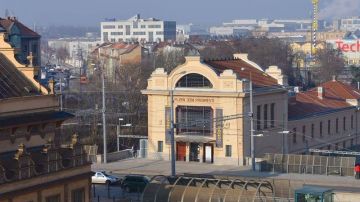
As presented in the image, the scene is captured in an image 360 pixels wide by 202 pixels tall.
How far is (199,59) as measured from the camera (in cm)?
6306

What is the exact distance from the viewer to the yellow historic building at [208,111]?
6247cm

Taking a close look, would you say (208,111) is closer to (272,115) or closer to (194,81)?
Answer: (194,81)

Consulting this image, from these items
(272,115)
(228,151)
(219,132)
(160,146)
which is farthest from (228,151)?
(272,115)

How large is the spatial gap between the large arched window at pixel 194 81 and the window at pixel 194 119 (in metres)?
1.32

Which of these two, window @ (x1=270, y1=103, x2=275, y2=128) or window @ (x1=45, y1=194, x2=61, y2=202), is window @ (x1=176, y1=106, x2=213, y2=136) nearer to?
window @ (x1=270, y1=103, x2=275, y2=128)

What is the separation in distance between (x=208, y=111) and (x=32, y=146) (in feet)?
101

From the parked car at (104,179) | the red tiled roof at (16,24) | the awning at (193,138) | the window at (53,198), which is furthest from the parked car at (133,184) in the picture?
the red tiled roof at (16,24)

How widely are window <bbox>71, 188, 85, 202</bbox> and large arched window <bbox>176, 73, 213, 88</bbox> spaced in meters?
29.6

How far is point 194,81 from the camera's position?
64.0 meters

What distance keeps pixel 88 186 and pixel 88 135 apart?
136 feet

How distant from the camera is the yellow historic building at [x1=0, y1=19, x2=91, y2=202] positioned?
31297 mm

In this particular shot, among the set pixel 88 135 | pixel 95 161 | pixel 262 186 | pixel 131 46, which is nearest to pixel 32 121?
pixel 262 186

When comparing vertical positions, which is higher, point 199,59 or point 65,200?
point 199,59

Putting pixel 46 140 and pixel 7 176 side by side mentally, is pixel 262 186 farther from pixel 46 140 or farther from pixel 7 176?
pixel 7 176
